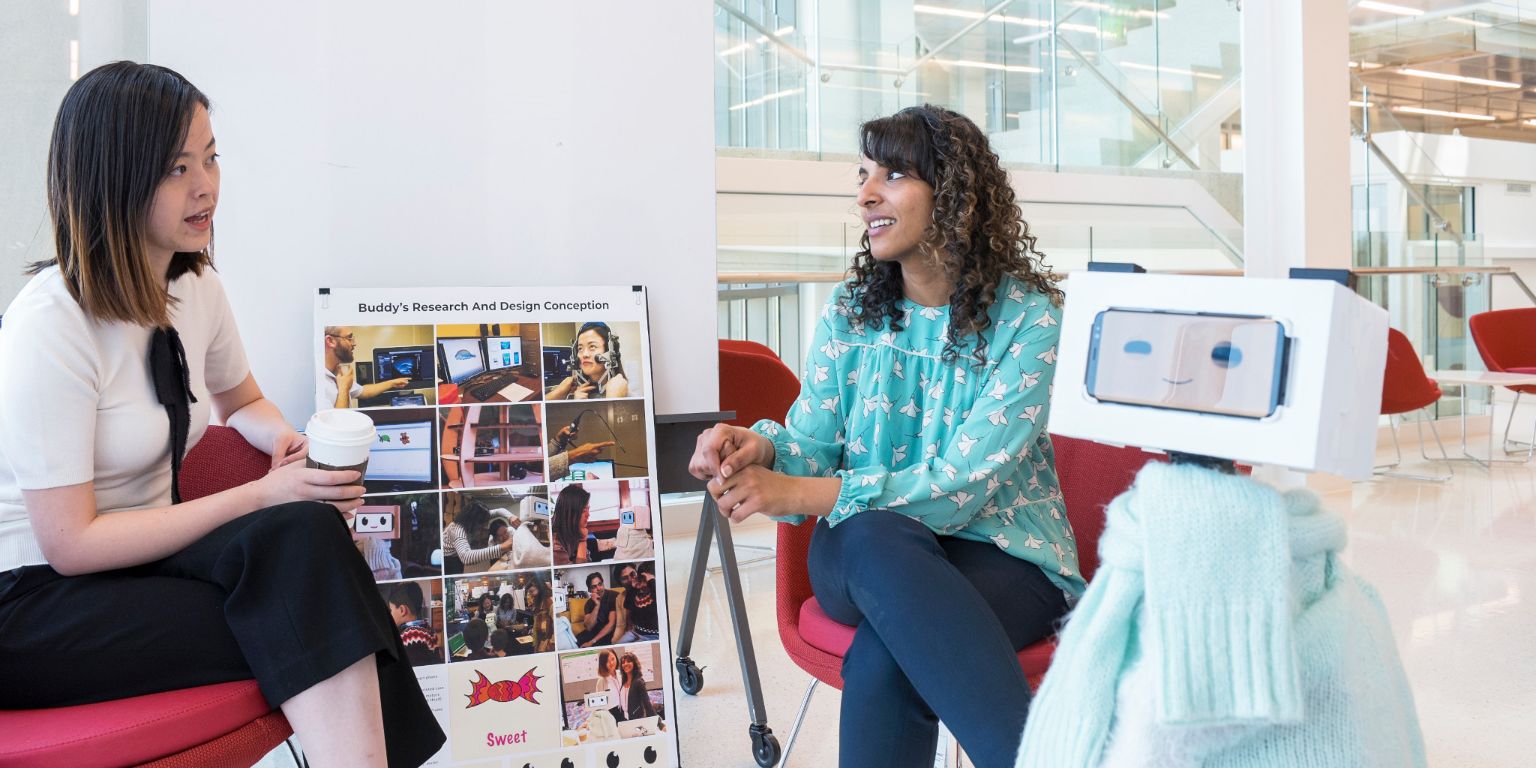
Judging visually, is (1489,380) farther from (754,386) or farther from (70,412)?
(70,412)

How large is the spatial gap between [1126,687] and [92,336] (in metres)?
1.34

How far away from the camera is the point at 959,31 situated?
5.69 metres

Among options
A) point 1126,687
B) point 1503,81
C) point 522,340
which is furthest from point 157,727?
point 1503,81

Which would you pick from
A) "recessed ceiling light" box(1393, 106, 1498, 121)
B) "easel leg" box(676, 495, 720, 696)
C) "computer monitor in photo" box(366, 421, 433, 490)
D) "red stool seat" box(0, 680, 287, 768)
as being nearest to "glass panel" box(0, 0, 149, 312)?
"computer monitor in photo" box(366, 421, 433, 490)

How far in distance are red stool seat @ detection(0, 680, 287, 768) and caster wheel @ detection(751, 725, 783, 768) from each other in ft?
3.45

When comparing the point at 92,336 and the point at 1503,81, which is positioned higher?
the point at 1503,81

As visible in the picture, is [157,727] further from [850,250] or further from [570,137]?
[850,250]

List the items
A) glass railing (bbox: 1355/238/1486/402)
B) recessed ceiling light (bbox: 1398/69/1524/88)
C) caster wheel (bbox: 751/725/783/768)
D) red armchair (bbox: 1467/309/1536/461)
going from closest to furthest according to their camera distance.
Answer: caster wheel (bbox: 751/725/783/768)
red armchair (bbox: 1467/309/1536/461)
glass railing (bbox: 1355/238/1486/402)
recessed ceiling light (bbox: 1398/69/1524/88)

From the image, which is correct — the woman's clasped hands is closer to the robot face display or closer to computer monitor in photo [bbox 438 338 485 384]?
computer monitor in photo [bbox 438 338 485 384]

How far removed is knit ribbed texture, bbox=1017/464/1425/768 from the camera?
79 cm

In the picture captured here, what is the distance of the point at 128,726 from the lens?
4.29ft

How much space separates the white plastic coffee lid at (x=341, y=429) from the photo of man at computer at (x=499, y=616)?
1.96 ft

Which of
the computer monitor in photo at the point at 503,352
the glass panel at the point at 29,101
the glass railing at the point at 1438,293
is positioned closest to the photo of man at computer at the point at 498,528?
the computer monitor in photo at the point at 503,352

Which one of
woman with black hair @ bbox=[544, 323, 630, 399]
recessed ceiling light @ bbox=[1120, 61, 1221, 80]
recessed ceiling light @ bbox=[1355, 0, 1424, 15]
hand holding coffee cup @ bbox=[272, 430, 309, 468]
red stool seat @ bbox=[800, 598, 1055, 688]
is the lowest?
red stool seat @ bbox=[800, 598, 1055, 688]
